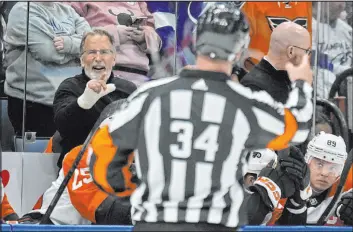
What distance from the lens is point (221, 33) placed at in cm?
390

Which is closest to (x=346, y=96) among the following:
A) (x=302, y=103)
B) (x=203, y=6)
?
(x=203, y=6)

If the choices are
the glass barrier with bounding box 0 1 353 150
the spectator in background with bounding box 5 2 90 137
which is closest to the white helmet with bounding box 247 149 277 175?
the glass barrier with bounding box 0 1 353 150

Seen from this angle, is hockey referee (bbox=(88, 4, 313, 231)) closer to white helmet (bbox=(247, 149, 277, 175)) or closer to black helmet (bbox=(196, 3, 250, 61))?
black helmet (bbox=(196, 3, 250, 61))

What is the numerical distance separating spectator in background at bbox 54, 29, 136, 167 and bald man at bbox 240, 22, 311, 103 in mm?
794

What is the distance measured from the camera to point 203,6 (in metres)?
6.24

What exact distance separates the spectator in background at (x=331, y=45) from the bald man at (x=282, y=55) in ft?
1.34

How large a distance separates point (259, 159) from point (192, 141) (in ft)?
7.36

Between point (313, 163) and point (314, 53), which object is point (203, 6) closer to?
point (314, 53)

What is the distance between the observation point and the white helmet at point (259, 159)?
19.4ft

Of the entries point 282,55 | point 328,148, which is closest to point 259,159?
point 328,148

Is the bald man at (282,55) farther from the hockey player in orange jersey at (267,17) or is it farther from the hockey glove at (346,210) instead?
the hockey glove at (346,210)

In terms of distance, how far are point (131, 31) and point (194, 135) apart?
264cm

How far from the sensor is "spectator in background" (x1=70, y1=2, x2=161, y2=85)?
628 centimetres

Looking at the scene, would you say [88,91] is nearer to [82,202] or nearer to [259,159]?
[82,202]
